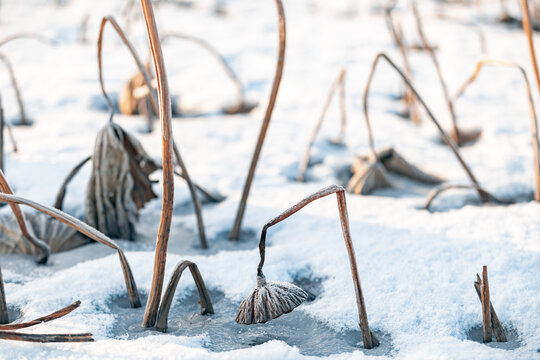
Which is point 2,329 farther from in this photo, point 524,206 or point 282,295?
point 524,206

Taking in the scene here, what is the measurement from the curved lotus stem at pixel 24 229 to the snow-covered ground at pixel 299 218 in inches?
1.0

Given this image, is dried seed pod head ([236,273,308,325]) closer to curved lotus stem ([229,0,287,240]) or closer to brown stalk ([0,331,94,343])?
brown stalk ([0,331,94,343])

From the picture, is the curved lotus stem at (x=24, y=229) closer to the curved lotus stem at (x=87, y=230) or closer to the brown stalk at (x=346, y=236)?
the curved lotus stem at (x=87, y=230)

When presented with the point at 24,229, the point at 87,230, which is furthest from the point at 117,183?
the point at 87,230

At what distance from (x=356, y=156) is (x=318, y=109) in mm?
371

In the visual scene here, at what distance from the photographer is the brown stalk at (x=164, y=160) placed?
0.58 meters

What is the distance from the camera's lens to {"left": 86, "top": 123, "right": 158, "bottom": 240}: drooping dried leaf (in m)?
0.94

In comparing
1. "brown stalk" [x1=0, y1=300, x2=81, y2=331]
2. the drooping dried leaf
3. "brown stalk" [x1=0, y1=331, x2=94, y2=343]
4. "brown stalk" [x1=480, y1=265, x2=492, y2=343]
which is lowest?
"brown stalk" [x1=480, y1=265, x2=492, y2=343]

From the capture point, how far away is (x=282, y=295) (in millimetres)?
624

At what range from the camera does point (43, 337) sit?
23.6 inches

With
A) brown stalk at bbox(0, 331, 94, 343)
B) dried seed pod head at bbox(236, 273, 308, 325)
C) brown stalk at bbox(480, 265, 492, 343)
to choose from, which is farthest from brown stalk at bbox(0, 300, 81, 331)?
brown stalk at bbox(480, 265, 492, 343)

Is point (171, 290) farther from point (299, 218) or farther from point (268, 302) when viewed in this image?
point (299, 218)

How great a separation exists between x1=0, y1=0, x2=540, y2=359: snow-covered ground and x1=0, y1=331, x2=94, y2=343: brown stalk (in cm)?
2

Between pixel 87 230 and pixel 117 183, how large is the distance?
310mm
